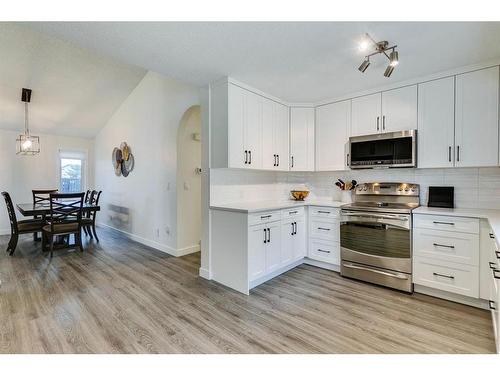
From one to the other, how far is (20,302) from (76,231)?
1947mm

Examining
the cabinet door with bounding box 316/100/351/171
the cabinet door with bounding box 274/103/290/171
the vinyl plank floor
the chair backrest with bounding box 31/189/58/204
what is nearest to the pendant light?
the chair backrest with bounding box 31/189/58/204

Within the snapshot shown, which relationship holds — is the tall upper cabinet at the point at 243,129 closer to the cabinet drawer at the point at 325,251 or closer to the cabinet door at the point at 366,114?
the cabinet door at the point at 366,114

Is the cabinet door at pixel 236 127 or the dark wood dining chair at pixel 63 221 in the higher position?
the cabinet door at pixel 236 127

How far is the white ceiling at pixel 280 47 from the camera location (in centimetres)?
192

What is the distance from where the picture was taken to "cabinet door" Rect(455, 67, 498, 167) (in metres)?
2.47

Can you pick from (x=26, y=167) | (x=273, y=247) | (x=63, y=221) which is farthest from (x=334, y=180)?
(x=26, y=167)

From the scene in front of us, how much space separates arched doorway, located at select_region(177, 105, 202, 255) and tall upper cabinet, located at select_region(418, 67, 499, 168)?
3149 mm

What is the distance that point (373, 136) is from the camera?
3.17m

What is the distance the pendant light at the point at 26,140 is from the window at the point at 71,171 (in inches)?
24.8

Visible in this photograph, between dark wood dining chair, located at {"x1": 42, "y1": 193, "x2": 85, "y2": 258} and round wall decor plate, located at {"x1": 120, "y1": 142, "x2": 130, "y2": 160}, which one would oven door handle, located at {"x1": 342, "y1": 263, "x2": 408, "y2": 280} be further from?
round wall decor plate, located at {"x1": 120, "y1": 142, "x2": 130, "y2": 160}

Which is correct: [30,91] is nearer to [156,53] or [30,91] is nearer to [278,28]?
[156,53]

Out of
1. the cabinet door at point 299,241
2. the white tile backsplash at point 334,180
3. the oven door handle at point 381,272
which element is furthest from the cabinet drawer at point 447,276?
the cabinet door at point 299,241

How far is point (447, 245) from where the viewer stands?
8.05 feet
